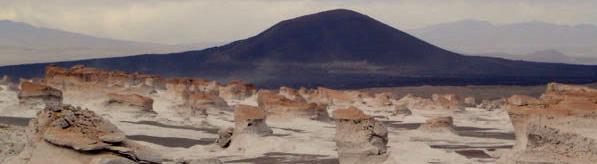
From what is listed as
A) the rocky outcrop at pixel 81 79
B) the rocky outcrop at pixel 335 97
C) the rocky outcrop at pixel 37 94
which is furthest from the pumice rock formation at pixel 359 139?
the rocky outcrop at pixel 335 97

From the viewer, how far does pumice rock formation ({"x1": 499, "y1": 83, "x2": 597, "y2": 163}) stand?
2328cm

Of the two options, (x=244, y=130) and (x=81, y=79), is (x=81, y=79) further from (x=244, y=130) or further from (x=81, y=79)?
(x=244, y=130)

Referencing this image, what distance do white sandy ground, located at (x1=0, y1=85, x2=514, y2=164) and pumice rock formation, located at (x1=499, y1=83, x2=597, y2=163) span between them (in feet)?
17.2

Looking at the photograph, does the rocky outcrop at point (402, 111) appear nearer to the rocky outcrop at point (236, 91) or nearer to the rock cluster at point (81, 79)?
the rocky outcrop at point (236, 91)

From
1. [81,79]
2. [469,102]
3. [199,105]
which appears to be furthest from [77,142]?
[469,102]

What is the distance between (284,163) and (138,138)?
33.3 ft

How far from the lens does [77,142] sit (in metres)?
16.9

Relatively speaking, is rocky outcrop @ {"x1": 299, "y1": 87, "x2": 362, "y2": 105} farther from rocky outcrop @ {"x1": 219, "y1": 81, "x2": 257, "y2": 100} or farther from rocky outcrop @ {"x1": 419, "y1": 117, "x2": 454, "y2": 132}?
rocky outcrop @ {"x1": 419, "y1": 117, "x2": 454, "y2": 132}

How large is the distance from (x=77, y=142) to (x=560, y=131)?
1264 centimetres

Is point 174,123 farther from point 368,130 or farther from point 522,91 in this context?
point 522,91

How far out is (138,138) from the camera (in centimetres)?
3919

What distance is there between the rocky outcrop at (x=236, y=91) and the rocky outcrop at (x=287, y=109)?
31.0 meters

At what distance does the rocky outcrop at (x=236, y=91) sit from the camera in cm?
8875

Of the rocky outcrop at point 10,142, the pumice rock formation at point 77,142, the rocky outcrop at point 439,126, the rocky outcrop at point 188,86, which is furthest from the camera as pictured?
the rocky outcrop at point 188,86
